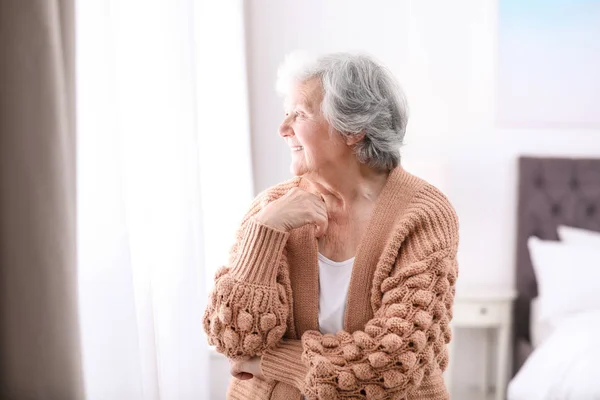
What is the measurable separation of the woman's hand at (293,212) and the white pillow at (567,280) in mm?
1799

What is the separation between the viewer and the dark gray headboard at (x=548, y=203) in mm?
3123

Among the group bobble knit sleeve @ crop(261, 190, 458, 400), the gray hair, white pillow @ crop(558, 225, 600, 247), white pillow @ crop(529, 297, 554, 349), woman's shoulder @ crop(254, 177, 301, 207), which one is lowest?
white pillow @ crop(529, 297, 554, 349)

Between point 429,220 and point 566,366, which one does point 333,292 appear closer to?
point 429,220

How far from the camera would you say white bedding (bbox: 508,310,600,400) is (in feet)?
7.68

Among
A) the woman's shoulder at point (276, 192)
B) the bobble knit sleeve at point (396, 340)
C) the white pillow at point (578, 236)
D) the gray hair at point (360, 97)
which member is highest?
the gray hair at point (360, 97)

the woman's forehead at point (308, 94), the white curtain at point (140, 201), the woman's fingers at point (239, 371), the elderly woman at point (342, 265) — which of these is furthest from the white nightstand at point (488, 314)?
the woman's forehead at point (308, 94)

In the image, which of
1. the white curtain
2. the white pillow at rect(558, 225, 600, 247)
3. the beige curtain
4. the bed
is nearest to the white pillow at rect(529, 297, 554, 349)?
the bed

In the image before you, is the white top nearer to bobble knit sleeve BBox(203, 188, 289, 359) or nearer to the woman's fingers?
bobble knit sleeve BBox(203, 188, 289, 359)

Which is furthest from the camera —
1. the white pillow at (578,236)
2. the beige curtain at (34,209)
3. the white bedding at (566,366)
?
the white pillow at (578,236)

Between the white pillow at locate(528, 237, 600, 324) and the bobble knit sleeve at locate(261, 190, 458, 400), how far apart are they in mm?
1653

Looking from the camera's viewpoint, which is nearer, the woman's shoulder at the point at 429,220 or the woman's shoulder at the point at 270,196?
the woman's shoulder at the point at 429,220

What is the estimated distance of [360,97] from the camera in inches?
56.2

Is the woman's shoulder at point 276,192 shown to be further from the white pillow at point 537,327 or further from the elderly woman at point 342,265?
the white pillow at point 537,327

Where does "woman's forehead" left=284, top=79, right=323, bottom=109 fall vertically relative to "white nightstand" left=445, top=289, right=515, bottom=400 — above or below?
above
